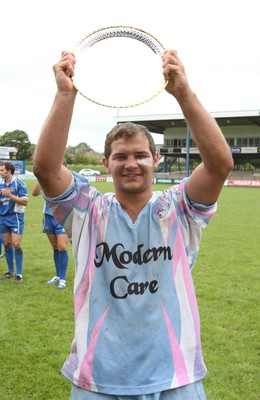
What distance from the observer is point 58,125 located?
78.3 inches

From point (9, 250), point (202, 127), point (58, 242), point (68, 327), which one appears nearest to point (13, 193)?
point (9, 250)

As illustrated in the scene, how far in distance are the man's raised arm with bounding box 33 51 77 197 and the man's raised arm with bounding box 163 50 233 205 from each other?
44 cm

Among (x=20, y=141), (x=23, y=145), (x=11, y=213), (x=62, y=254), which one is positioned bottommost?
(x=62, y=254)

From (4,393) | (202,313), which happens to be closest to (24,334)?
(4,393)

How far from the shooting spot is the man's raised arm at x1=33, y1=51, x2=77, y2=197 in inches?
78.3

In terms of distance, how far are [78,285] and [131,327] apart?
0.33 metres

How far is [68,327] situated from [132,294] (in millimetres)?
3699

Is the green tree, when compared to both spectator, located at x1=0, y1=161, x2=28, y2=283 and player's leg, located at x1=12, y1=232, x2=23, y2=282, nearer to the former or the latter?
spectator, located at x1=0, y1=161, x2=28, y2=283

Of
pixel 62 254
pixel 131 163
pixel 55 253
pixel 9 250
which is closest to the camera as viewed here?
pixel 131 163

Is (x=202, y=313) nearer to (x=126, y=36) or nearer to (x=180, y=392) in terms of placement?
(x=180, y=392)

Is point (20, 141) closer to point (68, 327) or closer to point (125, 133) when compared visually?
point (68, 327)

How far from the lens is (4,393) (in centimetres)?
397

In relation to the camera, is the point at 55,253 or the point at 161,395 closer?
the point at 161,395

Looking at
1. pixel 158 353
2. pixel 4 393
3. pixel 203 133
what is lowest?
pixel 4 393
